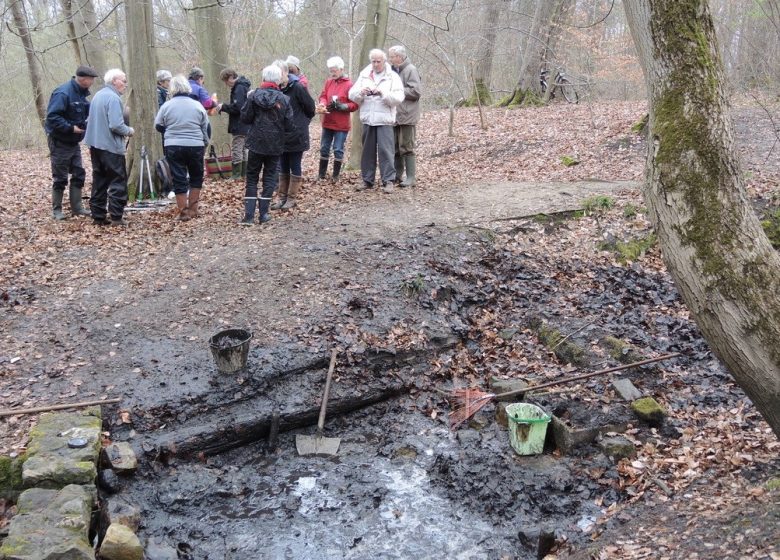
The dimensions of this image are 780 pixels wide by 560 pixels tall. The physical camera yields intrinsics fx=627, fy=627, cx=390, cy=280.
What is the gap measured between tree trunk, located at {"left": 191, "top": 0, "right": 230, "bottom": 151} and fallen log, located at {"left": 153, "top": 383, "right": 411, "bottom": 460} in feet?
23.5

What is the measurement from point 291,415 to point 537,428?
2.08 metres

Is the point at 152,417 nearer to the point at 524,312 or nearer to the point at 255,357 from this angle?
the point at 255,357

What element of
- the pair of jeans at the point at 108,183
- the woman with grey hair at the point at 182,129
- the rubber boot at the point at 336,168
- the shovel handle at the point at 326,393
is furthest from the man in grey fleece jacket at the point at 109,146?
the shovel handle at the point at 326,393

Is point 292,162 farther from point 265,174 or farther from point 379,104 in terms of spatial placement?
point 379,104

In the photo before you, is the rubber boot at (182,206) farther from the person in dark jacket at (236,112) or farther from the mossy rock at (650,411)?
the mossy rock at (650,411)

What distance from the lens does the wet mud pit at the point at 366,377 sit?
452cm

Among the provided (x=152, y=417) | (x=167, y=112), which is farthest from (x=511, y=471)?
(x=167, y=112)

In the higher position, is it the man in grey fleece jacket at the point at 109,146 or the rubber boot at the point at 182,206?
the man in grey fleece jacket at the point at 109,146

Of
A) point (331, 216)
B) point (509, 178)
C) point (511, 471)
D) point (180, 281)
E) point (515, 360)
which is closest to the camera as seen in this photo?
point (511, 471)

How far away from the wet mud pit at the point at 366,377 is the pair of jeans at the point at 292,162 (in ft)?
3.10

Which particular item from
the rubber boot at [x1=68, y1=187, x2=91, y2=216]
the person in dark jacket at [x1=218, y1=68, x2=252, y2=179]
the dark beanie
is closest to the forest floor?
the rubber boot at [x1=68, y1=187, x2=91, y2=216]

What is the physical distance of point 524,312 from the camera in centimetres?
701

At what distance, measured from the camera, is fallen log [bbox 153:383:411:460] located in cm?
493

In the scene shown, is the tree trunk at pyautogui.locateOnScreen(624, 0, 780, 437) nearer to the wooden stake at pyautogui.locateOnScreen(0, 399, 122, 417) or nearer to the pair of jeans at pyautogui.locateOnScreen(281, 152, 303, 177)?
the wooden stake at pyautogui.locateOnScreen(0, 399, 122, 417)
